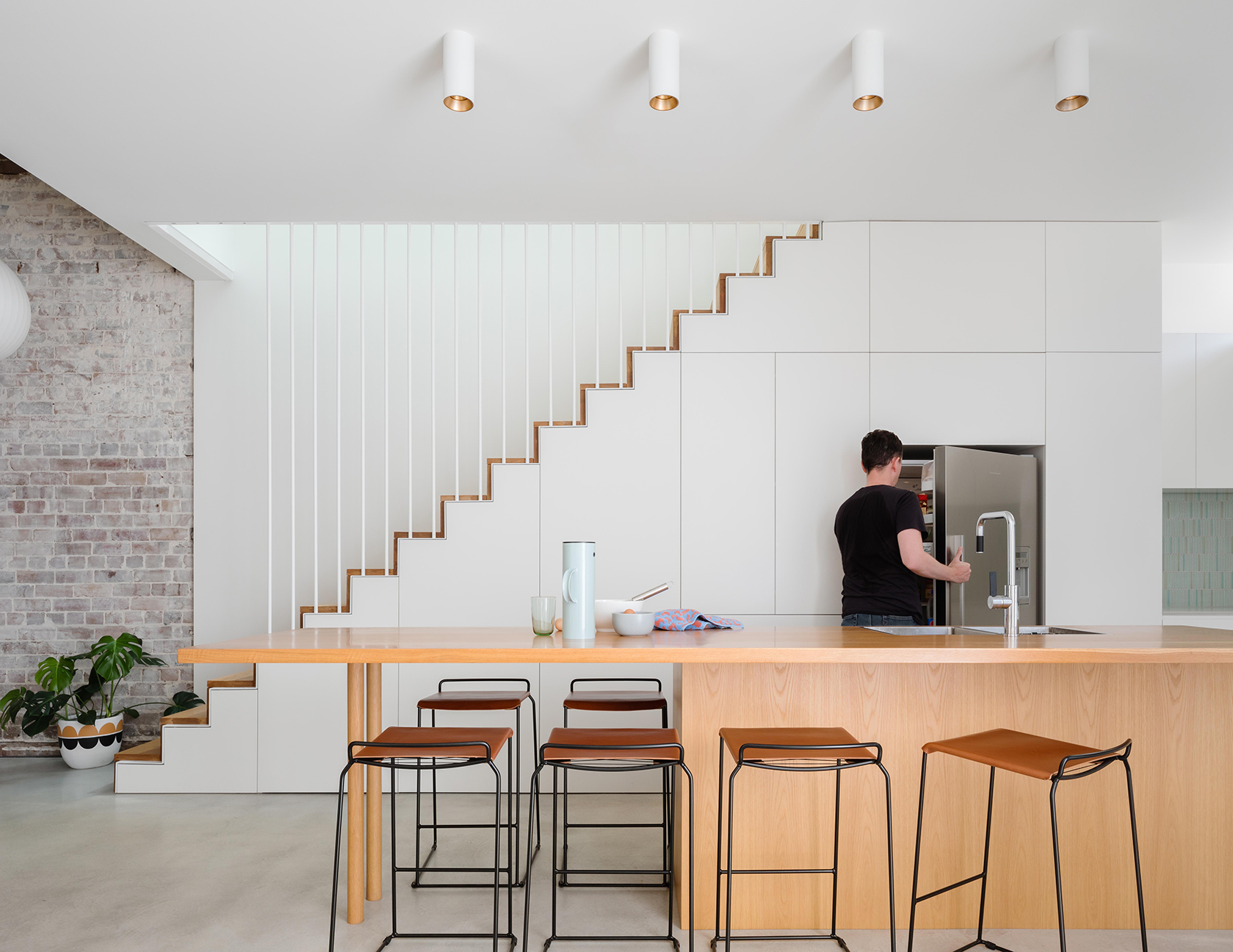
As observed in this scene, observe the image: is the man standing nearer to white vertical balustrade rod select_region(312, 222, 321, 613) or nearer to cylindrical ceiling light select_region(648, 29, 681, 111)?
cylindrical ceiling light select_region(648, 29, 681, 111)

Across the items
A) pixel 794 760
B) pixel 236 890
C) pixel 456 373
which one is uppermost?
pixel 456 373

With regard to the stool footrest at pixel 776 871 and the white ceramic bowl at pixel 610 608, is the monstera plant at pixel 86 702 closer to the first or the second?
the white ceramic bowl at pixel 610 608

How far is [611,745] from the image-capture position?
223 cm

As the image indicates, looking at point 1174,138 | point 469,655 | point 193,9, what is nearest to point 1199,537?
point 1174,138

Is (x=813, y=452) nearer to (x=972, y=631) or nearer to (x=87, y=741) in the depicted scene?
(x=972, y=631)

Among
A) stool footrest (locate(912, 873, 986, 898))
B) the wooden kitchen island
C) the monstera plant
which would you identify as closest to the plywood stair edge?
the monstera plant

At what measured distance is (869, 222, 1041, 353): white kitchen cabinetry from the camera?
13.5 ft

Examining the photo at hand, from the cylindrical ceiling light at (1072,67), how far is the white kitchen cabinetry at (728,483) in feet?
5.88

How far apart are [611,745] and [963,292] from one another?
3.08 m

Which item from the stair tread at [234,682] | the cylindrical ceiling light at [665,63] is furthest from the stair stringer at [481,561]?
the cylindrical ceiling light at [665,63]

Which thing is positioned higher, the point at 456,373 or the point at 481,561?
the point at 456,373

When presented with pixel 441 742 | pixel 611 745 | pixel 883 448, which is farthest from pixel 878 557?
pixel 441 742

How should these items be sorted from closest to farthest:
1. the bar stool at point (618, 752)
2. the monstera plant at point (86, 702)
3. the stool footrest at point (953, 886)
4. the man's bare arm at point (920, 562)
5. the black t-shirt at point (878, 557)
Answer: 1. the bar stool at point (618, 752)
2. the stool footrest at point (953, 886)
3. the man's bare arm at point (920, 562)
4. the black t-shirt at point (878, 557)
5. the monstera plant at point (86, 702)

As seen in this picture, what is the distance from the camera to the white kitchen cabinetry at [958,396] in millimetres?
4098
